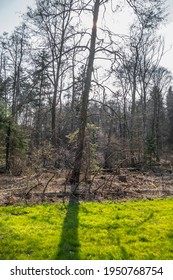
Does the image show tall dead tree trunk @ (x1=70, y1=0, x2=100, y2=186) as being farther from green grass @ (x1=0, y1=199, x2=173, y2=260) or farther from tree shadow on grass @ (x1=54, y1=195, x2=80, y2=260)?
tree shadow on grass @ (x1=54, y1=195, x2=80, y2=260)

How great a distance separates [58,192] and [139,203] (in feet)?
8.61

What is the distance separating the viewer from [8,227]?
20.4 ft

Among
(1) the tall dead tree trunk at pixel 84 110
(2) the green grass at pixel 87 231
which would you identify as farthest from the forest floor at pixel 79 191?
(2) the green grass at pixel 87 231

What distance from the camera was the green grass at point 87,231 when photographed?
5.00 metres

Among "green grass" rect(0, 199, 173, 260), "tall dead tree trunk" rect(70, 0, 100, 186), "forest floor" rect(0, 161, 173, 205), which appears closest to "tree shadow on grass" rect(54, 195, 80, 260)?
"green grass" rect(0, 199, 173, 260)

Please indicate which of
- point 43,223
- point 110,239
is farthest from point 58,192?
point 110,239

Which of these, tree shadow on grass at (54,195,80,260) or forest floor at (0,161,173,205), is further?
forest floor at (0,161,173,205)

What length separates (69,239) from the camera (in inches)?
219

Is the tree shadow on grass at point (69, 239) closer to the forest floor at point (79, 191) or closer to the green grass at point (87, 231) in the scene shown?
the green grass at point (87, 231)

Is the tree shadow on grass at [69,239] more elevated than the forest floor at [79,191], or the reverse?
the forest floor at [79,191]

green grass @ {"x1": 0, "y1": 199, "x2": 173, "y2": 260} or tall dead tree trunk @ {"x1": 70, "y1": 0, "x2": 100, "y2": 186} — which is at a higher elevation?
tall dead tree trunk @ {"x1": 70, "y1": 0, "x2": 100, "y2": 186}

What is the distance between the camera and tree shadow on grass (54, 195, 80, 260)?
488 centimetres
